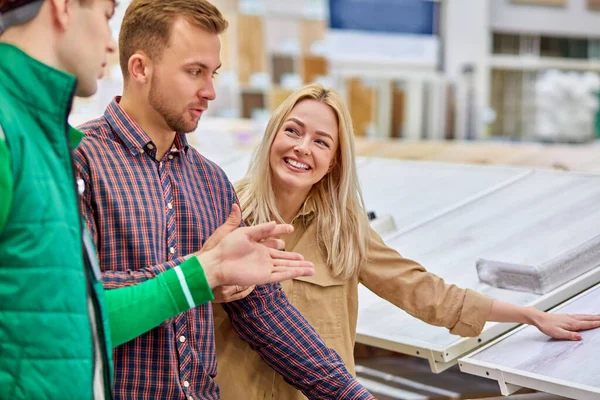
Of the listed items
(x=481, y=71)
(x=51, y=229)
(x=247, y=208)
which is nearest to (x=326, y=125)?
(x=247, y=208)

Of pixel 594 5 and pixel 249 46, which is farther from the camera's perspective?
pixel 594 5

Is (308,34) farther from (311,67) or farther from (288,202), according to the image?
(288,202)

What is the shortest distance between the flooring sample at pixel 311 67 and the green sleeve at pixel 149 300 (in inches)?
301

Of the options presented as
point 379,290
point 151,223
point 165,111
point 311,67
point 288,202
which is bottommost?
point 379,290

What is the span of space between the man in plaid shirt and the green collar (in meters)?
0.39

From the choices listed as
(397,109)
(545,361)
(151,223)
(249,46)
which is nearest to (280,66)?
(249,46)

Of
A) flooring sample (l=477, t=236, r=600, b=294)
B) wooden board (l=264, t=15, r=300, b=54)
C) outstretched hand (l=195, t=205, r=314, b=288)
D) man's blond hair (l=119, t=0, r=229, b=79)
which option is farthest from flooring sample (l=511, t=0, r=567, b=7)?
outstretched hand (l=195, t=205, r=314, b=288)

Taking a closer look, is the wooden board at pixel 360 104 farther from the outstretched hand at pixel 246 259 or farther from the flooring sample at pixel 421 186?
the outstretched hand at pixel 246 259

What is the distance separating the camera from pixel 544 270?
2.40 m

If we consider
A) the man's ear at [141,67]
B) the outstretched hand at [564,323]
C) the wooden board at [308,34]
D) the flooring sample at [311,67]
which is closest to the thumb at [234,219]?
the man's ear at [141,67]

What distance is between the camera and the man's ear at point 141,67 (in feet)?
5.10

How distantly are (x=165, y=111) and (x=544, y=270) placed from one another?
1394 millimetres

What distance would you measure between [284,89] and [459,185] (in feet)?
16.8

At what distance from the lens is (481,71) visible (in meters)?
10.3
